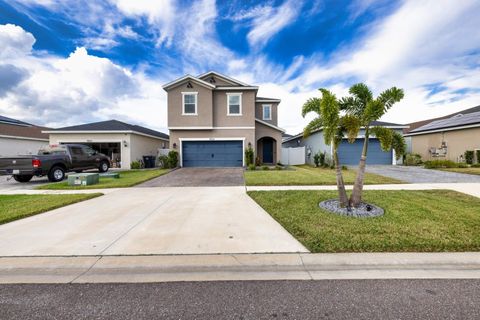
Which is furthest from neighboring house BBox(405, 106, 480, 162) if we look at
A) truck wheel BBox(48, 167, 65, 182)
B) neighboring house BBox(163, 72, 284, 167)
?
truck wheel BBox(48, 167, 65, 182)

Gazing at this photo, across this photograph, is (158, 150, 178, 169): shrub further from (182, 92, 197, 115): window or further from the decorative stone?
the decorative stone

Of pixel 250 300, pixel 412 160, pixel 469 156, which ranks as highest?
pixel 469 156

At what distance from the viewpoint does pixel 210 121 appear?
1584 centimetres

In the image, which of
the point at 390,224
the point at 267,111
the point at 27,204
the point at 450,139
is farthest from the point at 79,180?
the point at 450,139

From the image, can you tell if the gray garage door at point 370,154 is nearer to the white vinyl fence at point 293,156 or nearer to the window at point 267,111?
the white vinyl fence at point 293,156

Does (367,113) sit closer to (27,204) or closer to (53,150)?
(27,204)

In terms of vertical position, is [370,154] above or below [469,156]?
above

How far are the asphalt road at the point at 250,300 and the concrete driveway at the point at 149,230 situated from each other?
0.82 m

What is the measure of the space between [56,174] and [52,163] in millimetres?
615

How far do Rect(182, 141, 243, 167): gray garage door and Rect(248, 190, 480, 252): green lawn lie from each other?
9716 mm

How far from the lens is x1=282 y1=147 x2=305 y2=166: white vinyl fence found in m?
19.9

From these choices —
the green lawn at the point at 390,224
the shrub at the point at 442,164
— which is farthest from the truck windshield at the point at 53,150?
the shrub at the point at 442,164

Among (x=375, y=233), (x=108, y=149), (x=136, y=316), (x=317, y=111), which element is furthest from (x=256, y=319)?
(x=108, y=149)

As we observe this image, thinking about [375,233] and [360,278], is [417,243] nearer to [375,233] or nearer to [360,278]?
[375,233]
